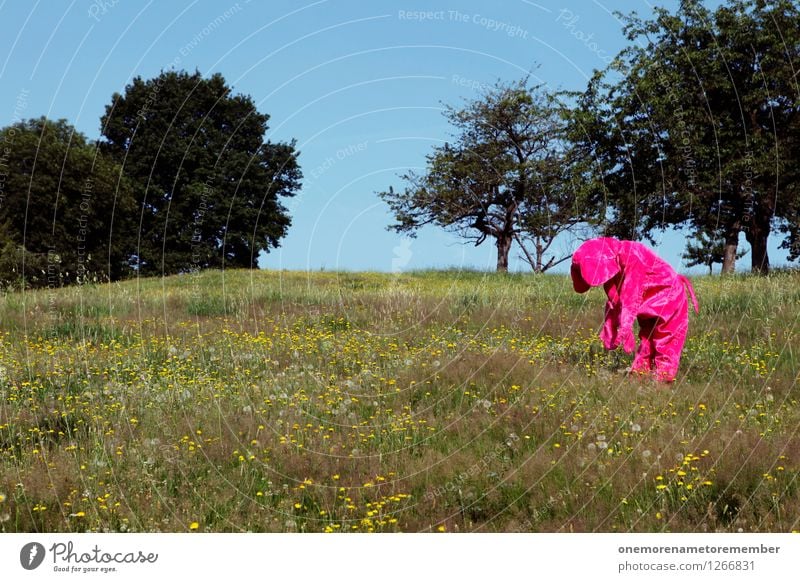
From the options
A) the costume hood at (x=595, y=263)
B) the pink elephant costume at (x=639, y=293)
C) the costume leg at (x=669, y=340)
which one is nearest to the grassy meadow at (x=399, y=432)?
the costume leg at (x=669, y=340)

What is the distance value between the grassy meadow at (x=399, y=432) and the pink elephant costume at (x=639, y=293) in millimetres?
494

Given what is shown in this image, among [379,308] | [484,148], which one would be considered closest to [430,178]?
[484,148]

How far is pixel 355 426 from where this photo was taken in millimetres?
7887

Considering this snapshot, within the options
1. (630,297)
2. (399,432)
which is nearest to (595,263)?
(630,297)

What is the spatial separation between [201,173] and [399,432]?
3858 centimetres

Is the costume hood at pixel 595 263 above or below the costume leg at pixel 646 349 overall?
above

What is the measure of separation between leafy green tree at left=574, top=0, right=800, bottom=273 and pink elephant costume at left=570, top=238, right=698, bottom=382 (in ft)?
67.8

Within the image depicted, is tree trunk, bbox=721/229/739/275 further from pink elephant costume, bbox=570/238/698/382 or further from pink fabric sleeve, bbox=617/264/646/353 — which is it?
pink fabric sleeve, bbox=617/264/646/353

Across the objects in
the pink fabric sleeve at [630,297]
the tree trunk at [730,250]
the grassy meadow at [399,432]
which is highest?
the tree trunk at [730,250]

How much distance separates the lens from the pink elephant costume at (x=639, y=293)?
9.13 meters

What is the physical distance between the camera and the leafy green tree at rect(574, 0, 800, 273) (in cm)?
2955

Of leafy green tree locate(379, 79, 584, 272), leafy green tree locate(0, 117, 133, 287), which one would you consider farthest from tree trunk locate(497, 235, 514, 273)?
leafy green tree locate(0, 117, 133, 287)

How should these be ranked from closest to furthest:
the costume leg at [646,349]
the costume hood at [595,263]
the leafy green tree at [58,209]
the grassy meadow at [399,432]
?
the grassy meadow at [399,432]
the costume hood at [595,263]
the costume leg at [646,349]
the leafy green tree at [58,209]

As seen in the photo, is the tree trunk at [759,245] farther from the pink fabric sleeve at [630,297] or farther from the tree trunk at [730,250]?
the pink fabric sleeve at [630,297]
